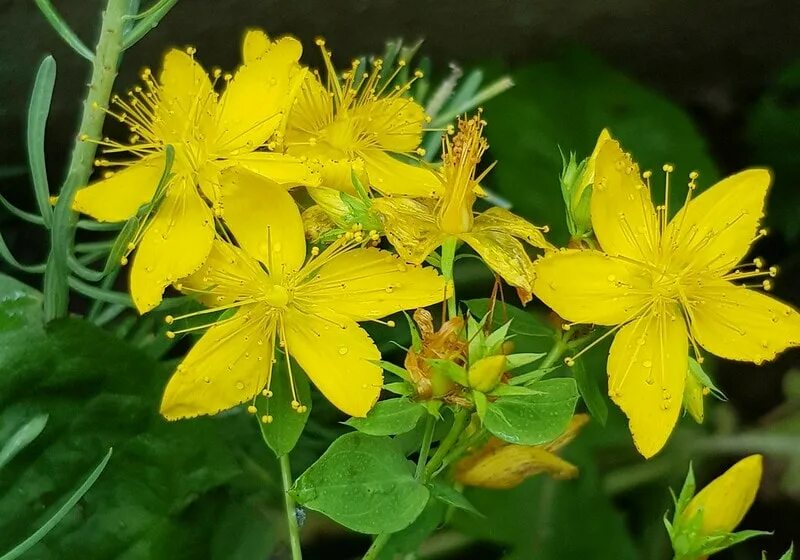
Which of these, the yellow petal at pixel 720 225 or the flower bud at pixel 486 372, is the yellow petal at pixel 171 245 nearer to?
the flower bud at pixel 486 372

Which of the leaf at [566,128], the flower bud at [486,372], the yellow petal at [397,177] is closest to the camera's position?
the flower bud at [486,372]

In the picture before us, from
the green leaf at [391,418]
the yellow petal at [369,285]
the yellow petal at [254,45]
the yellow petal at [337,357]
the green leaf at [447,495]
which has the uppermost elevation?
the yellow petal at [254,45]

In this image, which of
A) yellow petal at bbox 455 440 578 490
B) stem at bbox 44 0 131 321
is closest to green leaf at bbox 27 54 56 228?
stem at bbox 44 0 131 321

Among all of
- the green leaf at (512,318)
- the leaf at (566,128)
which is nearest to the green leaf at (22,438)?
the green leaf at (512,318)

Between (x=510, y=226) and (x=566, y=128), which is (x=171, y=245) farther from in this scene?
(x=566, y=128)

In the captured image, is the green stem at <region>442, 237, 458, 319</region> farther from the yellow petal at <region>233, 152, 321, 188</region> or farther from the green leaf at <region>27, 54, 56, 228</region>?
the green leaf at <region>27, 54, 56, 228</region>
